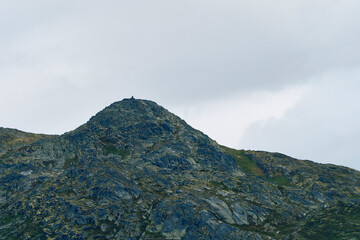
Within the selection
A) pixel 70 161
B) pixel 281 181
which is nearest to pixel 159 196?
pixel 70 161

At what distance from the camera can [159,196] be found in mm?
138500

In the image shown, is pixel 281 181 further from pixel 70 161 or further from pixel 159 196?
pixel 70 161

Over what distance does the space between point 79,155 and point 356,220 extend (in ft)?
554

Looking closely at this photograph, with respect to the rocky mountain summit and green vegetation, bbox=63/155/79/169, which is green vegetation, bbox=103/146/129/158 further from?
green vegetation, bbox=63/155/79/169

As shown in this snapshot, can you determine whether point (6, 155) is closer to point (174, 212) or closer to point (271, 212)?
point (174, 212)

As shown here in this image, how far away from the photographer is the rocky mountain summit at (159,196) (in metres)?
118

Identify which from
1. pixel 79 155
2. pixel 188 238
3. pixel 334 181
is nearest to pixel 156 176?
pixel 188 238

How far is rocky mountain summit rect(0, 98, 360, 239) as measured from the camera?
11806 centimetres

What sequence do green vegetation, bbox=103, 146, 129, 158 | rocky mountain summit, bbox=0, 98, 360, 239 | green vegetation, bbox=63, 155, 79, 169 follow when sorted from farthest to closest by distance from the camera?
green vegetation, bbox=103, 146, 129, 158, green vegetation, bbox=63, 155, 79, 169, rocky mountain summit, bbox=0, 98, 360, 239

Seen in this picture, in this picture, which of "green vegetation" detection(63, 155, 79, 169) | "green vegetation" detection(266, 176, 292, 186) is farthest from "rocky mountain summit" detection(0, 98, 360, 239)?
"green vegetation" detection(63, 155, 79, 169)

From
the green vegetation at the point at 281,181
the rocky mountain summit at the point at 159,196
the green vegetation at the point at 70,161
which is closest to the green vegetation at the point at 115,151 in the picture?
the rocky mountain summit at the point at 159,196

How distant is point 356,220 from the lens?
433 feet

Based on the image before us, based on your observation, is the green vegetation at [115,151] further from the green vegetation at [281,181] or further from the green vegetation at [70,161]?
the green vegetation at [281,181]

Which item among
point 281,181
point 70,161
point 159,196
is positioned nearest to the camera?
point 159,196
